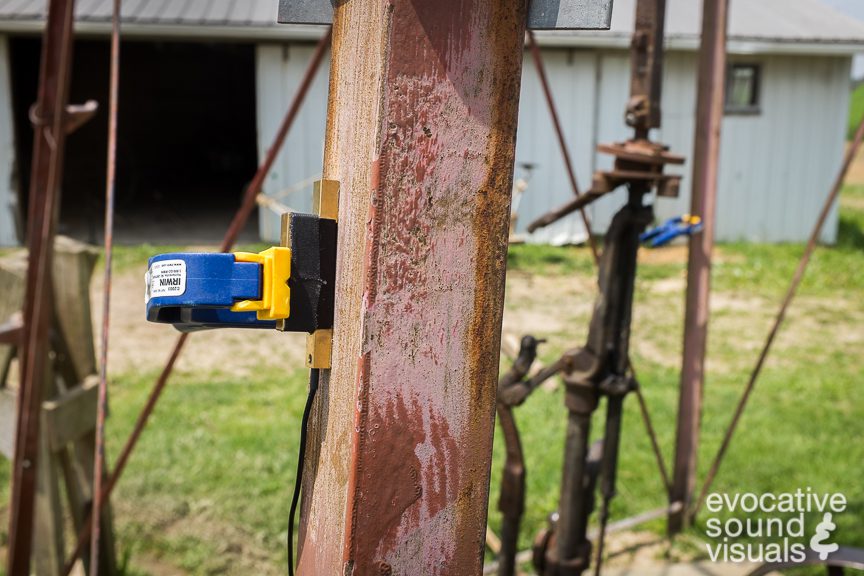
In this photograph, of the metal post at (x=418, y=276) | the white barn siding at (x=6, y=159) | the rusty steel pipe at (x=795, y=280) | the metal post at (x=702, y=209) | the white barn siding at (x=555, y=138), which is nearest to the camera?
the metal post at (x=418, y=276)

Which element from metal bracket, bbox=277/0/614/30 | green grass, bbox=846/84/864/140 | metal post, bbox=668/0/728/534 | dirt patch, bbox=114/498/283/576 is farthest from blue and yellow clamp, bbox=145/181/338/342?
green grass, bbox=846/84/864/140

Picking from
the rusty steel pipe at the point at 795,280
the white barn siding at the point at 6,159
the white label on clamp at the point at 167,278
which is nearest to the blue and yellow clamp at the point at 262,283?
the white label on clamp at the point at 167,278

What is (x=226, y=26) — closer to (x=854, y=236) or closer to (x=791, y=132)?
(x=791, y=132)

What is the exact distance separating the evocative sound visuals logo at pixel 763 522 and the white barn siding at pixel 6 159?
921 cm

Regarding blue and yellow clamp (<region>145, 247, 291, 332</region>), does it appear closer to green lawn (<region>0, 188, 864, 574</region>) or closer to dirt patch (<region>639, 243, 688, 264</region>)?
green lawn (<region>0, 188, 864, 574</region>)

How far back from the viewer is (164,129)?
56.8 feet

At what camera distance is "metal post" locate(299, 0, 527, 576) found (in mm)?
884

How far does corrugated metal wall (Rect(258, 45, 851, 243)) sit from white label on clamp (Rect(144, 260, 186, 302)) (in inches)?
361

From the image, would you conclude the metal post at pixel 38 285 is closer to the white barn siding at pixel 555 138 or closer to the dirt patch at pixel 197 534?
the dirt patch at pixel 197 534

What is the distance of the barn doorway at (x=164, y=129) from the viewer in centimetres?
1348

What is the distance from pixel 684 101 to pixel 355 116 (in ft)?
33.9

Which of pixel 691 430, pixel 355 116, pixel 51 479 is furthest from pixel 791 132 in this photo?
pixel 355 116

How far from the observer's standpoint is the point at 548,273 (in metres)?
8.91

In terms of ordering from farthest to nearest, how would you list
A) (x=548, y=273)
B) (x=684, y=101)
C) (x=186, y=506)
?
1. (x=684, y=101)
2. (x=548, y=273)
3. (x=186, y=506)
